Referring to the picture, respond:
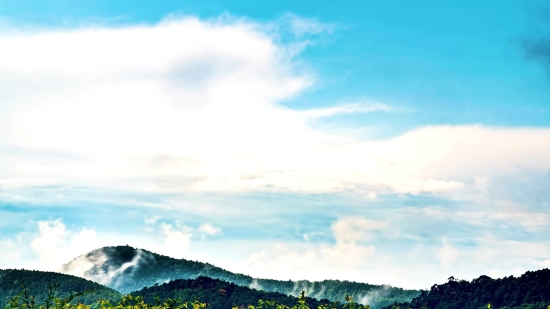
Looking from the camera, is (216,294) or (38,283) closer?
(216,294)

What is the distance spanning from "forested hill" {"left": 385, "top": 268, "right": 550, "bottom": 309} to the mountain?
60292 millimetres

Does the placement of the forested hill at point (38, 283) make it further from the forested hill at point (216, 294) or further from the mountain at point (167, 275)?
the mountain at point (167, 275)

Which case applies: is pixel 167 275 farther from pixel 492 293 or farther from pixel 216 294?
pixel 492 293

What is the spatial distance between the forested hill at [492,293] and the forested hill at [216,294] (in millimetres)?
14988

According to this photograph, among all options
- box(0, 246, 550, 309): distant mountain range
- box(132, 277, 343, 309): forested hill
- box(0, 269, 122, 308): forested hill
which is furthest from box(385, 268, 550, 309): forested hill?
box(0, 269, 122, 308): forested hill

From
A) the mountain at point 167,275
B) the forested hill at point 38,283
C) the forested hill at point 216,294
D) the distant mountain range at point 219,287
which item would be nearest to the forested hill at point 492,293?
the distant mountain range at point 219,287

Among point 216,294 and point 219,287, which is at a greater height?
point 219,287

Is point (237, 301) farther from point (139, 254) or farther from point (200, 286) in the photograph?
point (139, 254)

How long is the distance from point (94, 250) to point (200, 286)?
333 ft

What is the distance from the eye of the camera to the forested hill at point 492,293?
3531 inches

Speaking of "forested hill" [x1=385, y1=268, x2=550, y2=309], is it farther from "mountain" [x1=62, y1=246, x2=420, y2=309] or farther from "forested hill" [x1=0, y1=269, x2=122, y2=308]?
"mountain" [x1=62, y1=246, x2=420, y2=309]

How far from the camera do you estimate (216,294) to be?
97.3 m

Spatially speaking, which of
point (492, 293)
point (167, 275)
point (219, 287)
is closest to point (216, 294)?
point (219, 287)

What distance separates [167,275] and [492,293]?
332 feet
